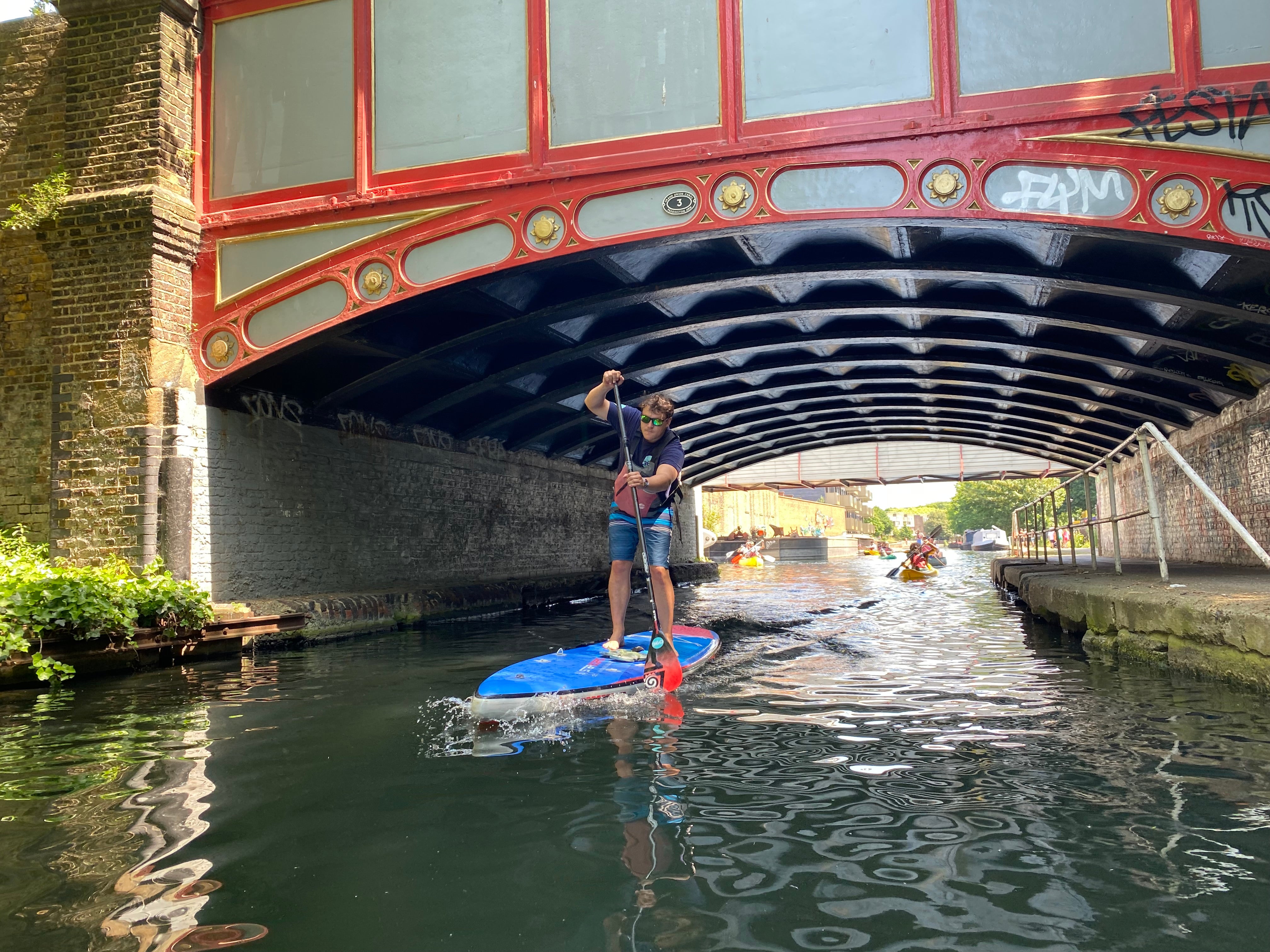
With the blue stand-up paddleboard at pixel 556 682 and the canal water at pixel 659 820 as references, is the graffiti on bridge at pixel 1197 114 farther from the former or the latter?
the blue stand-up paddleboard at pixel 556 682

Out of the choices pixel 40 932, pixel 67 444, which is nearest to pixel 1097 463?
pixel 40 932

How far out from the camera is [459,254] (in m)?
11.2

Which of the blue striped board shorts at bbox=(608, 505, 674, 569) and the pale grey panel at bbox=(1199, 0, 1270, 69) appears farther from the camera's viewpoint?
the pale grey panel at bbox=(1199, 0, 1270, 69)

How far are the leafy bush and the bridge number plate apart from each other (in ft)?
22.9

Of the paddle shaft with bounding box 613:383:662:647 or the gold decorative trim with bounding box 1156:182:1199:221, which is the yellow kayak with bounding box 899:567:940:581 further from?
the paddle shaft with bounding box 613:383:662:647

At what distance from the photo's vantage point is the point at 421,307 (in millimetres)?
12156

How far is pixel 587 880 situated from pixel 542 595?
16.2 m

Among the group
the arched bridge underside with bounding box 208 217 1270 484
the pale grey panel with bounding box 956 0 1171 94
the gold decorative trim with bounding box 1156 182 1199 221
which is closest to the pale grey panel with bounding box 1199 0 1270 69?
the pale grey panel with bounding box 956 0 1171 94

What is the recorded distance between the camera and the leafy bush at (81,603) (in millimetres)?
8008

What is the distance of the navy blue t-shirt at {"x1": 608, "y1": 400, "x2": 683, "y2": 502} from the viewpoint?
22.7ft

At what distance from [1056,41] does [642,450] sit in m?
6.68

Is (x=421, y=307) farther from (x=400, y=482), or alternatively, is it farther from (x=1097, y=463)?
(x=1097, y=463)

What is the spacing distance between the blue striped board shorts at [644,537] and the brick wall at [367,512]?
23.3 ft

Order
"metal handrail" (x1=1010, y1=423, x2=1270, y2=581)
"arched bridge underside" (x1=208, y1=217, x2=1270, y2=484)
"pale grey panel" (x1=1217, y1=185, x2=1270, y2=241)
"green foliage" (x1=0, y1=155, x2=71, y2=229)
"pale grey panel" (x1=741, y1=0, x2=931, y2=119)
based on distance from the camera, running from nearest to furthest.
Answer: "metal handrail" (x1=1010, y1=423, x2=1270, y2=581) < "pale grey panel" (x1=1217, y1=185, x2=1270, y2=241) < "pale grey panel" (x1=741, y1=0, x2=931, y2=119) < "arched bridge underside" (x1=208, y1=217, x2=1270, y2=484) < "green foliage" (x1=0, y1=155, x2=71, y2=229)
